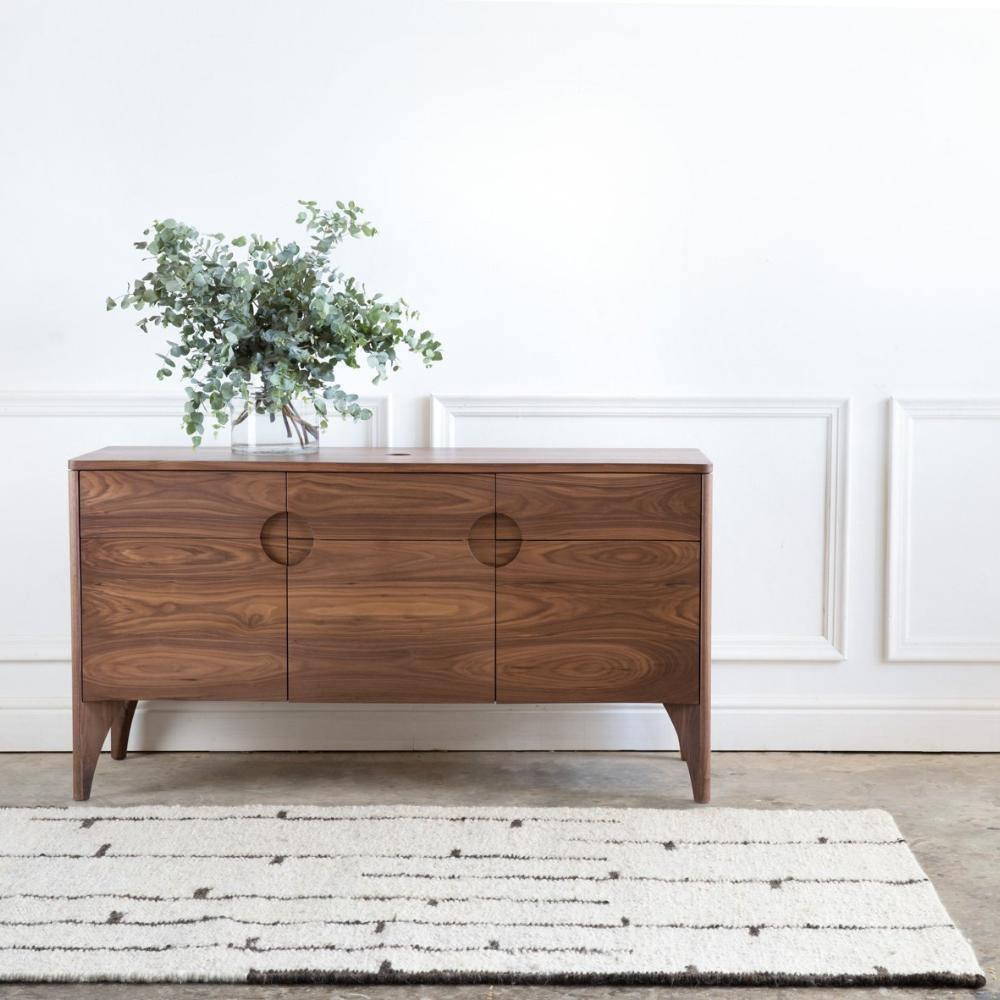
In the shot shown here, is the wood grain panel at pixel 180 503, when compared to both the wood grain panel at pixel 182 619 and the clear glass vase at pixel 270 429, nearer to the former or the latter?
the wood grain panel at pixel 182 619

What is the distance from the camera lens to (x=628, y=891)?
2.01 m

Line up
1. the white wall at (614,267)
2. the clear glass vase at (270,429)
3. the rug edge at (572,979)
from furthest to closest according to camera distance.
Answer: the white wall at (614,267), the clear glass vase at (270,429), the rug edge at (572,979)

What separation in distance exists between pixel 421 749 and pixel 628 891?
3.03ft

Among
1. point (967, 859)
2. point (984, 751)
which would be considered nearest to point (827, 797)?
point (967, 859)

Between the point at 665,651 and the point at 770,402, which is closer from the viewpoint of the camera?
the point at 665,651

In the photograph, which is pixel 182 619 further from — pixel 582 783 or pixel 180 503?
pixel 582 783

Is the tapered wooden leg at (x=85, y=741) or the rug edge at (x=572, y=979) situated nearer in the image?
the rug edge at (x=572, y=979)

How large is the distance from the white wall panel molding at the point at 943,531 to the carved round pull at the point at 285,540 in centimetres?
135

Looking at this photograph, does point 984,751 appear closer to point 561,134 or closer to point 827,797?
point 827,797

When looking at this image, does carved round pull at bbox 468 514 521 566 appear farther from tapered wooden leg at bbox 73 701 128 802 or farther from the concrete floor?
tapered wooden leg at bbox 73 701 128 802

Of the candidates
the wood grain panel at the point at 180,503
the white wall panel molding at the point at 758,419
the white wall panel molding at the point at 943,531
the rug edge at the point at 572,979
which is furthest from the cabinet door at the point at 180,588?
the white wall panel molding at the point at 943,531

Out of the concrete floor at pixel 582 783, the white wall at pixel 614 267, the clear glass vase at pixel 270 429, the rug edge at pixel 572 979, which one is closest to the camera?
the rug edge at pixel 572 979

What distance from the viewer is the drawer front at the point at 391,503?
2393 mm

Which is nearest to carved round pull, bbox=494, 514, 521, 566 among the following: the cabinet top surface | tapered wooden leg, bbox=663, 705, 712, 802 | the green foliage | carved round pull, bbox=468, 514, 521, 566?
carved round pull, bbox=468, 514, 521, 566
